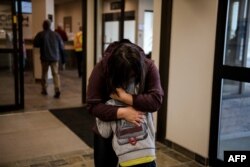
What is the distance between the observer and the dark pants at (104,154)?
1636 millimetres

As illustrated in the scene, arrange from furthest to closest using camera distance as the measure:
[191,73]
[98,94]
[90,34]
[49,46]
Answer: [49,46] < [90,34] < [191,73] < [98,94]

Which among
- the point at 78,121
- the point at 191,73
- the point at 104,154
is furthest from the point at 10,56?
the point at 104,154

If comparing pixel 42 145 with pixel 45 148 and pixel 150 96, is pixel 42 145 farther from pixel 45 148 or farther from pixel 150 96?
pixel 150 96

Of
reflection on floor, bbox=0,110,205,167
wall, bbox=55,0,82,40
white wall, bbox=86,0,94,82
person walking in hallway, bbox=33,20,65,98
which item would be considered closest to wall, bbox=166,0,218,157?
reflection on floor, bbox=0,110,205,167

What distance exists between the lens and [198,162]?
313 centimetres

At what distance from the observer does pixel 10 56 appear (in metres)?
4.98

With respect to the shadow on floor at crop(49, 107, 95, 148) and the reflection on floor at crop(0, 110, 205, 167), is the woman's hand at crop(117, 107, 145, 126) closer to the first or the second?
the reflection on floor at crop(0, 110, 205, 167)

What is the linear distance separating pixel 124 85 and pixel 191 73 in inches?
72.5

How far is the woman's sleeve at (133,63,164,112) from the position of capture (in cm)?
147

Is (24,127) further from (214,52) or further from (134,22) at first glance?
(134,22)

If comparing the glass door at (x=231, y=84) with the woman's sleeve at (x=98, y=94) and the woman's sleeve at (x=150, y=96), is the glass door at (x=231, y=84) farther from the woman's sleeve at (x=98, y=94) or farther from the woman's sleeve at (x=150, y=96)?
the woman's sleeve at (x=98, y=94)

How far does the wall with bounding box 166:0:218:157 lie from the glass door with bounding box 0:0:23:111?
275cm

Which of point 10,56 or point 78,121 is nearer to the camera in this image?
point 78,121

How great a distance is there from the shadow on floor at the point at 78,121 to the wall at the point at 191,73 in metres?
1.08
